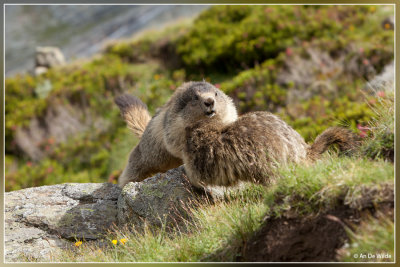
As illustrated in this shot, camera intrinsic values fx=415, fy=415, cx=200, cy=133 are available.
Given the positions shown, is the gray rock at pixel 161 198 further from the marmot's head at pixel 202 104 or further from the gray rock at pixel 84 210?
the marmot's head at pixel 202 104

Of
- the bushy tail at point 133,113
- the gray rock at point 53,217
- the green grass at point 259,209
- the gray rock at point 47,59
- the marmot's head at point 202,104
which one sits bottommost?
the gray rock at point 53,217

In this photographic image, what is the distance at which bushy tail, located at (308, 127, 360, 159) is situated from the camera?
22.6 ft

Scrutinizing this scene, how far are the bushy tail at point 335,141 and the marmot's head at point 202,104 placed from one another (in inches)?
62.9

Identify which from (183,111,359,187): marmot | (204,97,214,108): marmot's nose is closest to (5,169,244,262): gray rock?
(183,111,359,187): marmot

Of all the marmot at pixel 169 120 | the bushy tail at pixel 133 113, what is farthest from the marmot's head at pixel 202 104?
the bushy tail at pixel 133 113

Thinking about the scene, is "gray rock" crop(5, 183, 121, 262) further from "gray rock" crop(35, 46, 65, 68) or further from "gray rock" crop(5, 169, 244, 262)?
"gray rock" crop(35, 46, 65, 68)

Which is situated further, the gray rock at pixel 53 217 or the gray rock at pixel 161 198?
the gray rock at pixel 53 217

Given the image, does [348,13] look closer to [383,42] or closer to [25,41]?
[383,42]

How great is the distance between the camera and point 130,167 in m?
9.50

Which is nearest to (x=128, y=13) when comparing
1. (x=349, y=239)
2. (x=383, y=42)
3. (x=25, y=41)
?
(x=25, y=41)

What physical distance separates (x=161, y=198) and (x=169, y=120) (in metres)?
1.50

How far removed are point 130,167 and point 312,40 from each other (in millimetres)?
11887

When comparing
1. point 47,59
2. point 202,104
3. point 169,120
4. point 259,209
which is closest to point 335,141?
point 259,209

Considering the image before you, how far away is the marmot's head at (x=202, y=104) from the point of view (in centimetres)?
731
